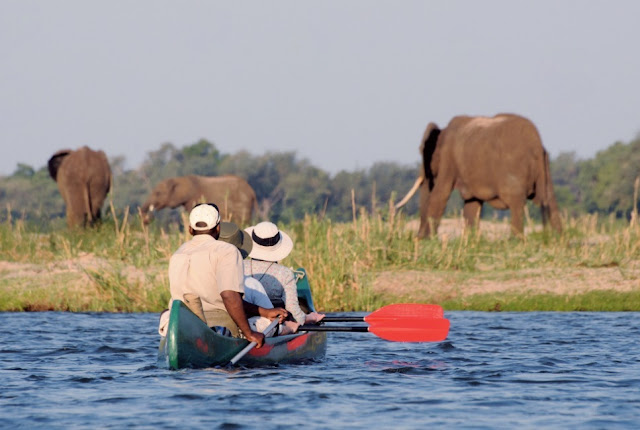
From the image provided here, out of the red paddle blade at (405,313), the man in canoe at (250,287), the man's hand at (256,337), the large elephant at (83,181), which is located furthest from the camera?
the large elephant at (83,181)

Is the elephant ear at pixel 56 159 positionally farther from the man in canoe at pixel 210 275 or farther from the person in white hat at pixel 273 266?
the man in canoe at pixel 210 275

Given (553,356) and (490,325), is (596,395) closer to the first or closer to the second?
(553,356)

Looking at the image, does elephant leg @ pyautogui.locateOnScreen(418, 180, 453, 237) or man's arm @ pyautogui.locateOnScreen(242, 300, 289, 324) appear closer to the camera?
man's arm @ pyautogui.locateOnScreen(242, 300, 289, 324)

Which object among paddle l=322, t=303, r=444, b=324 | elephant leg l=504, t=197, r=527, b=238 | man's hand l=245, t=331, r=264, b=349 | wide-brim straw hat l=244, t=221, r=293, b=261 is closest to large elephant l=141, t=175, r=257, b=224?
elephant leg l=504, t=197, r=527, b=238

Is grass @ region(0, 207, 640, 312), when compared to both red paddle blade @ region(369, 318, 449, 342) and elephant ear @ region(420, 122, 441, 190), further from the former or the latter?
red paddle blade @ region(369, 318, 449, 342)

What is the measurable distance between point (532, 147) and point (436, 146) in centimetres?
212

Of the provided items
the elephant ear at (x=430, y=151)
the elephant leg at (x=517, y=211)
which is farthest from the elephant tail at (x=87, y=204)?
the elephant leg at (x=517, y=211)

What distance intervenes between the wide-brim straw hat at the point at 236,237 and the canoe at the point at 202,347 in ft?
2.77

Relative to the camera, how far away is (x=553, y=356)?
11.6m

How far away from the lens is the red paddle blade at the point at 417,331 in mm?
11508

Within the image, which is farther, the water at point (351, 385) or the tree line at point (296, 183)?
the tree line at point (296, 183)

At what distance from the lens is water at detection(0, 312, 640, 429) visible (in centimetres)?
802

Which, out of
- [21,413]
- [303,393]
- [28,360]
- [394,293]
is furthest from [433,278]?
[21,413]

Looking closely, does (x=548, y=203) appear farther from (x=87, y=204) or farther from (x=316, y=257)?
(x=87, y=204)
